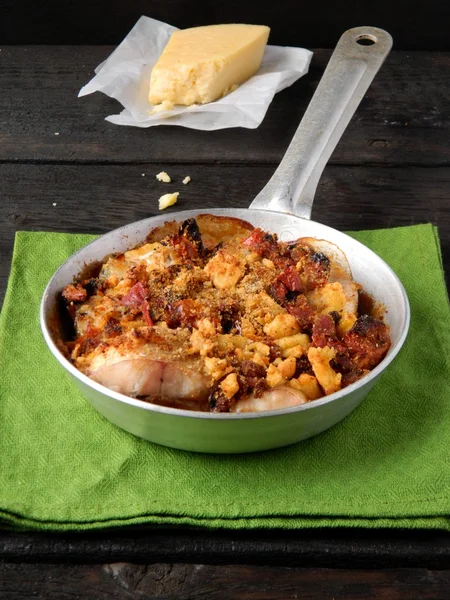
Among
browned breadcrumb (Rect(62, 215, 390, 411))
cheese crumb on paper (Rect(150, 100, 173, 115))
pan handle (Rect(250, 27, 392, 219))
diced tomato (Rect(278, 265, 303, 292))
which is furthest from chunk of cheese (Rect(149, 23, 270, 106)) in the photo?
diced tomato (Rect(278, 265, 303, 292))

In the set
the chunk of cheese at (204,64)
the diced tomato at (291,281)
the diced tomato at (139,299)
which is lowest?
the chunk of cheese at (204,64)

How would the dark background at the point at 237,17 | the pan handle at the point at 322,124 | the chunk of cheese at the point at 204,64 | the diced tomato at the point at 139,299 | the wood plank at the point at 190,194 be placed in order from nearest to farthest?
the diced tomato at the point at 139,299
the pan handle at the point at 322,124
the wood plank at the point at 190,194
the chunk of cheese at the point at 204,64
the dark background at the point at 237,17

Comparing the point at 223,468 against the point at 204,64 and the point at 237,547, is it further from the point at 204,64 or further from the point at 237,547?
the point at 204,64

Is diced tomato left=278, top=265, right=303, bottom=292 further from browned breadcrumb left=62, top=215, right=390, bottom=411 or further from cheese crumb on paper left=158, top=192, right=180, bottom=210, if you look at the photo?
cheese crumb on paper left=158, top=192, right=180, bottom=210

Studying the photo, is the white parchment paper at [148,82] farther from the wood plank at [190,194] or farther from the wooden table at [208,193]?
the wood plank at [190,194]

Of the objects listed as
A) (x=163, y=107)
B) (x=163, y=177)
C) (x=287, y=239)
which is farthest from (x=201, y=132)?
(x=287, y=239)

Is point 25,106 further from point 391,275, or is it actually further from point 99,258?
point 391,275

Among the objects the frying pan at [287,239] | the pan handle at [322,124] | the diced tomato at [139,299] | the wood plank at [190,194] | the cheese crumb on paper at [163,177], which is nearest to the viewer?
the frying pan at [287,239]

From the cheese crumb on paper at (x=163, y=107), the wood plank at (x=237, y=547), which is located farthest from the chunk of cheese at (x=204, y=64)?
the wood plank at (x=237, y=547)

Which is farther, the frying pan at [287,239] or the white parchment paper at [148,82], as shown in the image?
the white parchment paper at [148,82]
